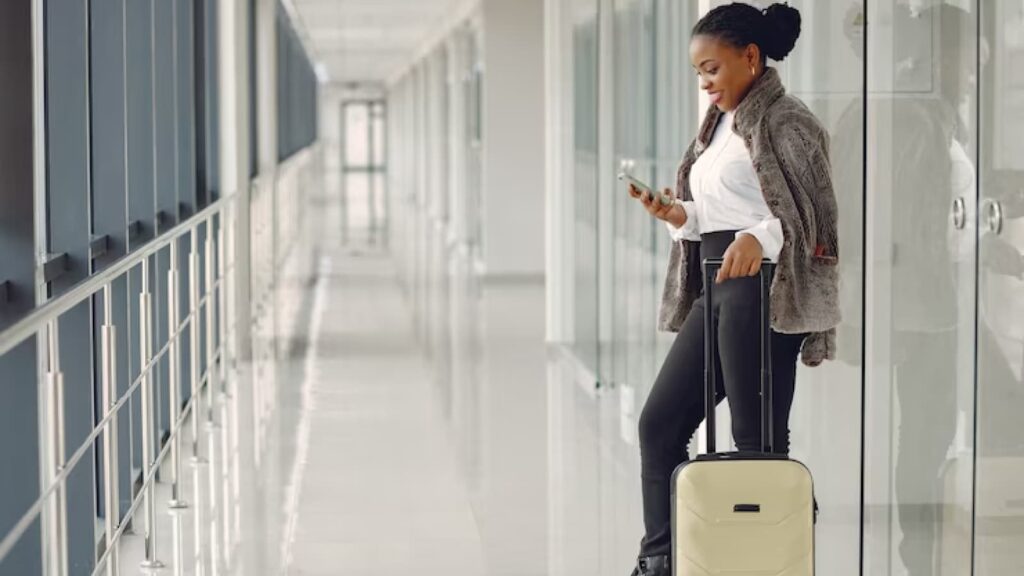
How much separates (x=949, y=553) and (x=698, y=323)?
639mm

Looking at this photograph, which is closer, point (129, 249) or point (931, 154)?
point (931, 154)

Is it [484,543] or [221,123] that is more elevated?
[221,123]

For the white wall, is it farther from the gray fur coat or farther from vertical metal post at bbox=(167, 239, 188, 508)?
the gray fur coat

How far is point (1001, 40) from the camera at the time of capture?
290 centimetres

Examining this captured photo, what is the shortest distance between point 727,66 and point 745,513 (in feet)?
2.74

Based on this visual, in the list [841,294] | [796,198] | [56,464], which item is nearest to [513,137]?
[841,294]

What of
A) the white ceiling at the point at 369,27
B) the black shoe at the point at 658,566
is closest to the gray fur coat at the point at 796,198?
the black shoe at the point at 658,566

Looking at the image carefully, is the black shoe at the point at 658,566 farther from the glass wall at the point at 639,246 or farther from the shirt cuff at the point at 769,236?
the shirt cuff at the point at 769,236

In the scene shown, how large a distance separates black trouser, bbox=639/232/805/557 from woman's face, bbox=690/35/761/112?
27cm

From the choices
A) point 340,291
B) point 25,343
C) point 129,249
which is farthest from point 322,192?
point 25,343

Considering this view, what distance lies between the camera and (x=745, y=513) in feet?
9.80

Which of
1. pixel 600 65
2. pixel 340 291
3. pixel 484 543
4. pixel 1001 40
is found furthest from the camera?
pixel 340 291

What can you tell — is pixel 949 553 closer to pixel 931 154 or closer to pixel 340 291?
pixel 931 154

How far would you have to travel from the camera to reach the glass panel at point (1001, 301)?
2857 mm
